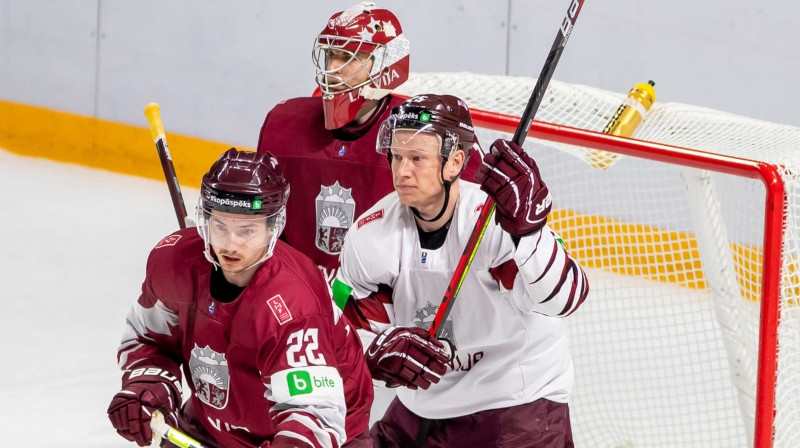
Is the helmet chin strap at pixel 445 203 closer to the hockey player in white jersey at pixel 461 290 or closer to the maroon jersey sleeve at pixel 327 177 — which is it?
the hockey player in white jersey at pixel 461 290

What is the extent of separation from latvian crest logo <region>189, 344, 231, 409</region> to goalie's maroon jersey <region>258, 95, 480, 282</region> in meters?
0.76

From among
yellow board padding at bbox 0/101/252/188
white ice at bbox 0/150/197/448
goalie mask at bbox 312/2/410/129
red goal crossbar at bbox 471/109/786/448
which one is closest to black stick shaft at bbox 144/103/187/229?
goalie mask at bbox 312/2/410/129

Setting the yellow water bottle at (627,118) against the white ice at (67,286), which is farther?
the white ice at (67,286)

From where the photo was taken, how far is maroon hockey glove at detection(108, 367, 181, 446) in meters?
2.21

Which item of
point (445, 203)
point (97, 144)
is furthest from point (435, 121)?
point (97, 144)

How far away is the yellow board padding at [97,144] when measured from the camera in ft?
17.3

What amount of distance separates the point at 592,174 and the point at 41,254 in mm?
2129

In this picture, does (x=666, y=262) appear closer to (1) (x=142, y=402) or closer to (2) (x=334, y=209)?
(2) (x=334, y=209)

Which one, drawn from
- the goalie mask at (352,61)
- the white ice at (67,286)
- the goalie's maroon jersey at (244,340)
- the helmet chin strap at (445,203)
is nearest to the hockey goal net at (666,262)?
the goalie mask at (352,61)

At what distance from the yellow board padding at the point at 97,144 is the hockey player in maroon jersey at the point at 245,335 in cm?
299

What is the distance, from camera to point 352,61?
2877 mm

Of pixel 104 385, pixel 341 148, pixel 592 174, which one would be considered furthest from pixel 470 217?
pixel 104 385

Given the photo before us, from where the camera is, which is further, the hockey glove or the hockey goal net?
Result: the hockey goal net

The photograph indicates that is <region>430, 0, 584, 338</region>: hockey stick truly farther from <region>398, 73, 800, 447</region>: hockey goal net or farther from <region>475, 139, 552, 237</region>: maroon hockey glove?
<region>398, 73, 800, 447</region>: hockey goal net
